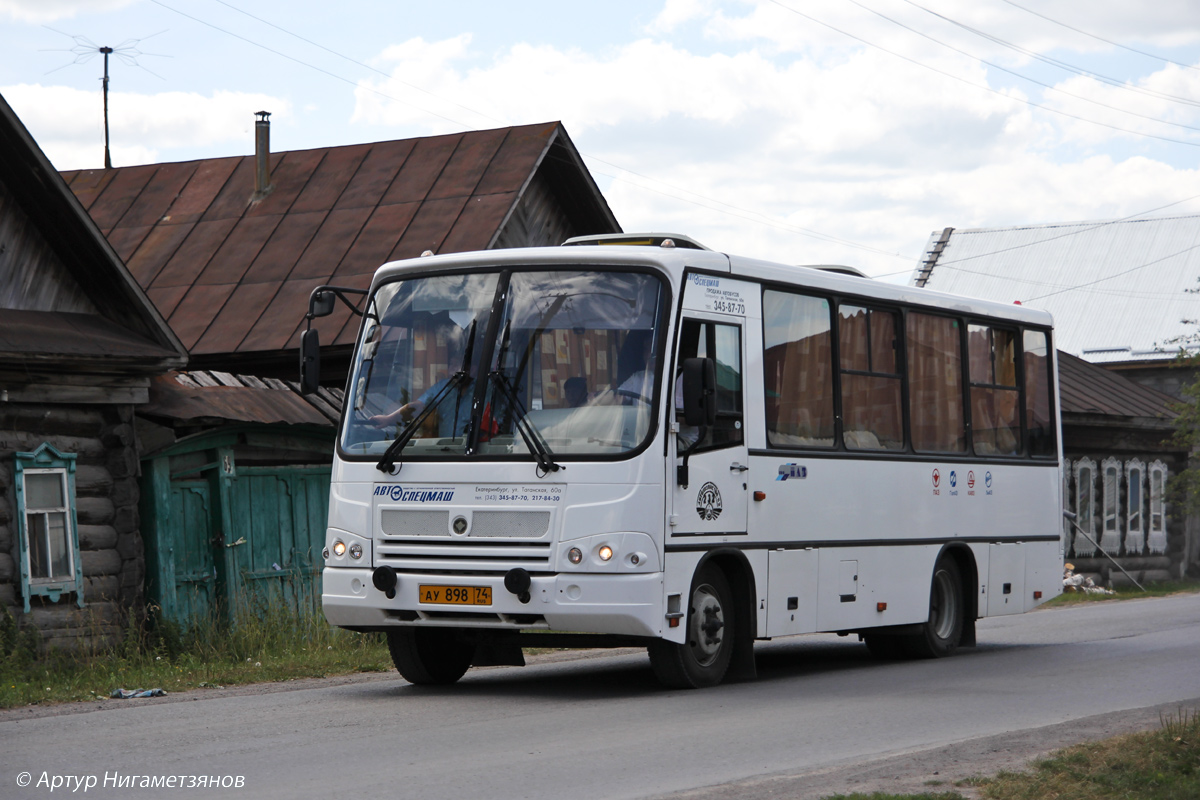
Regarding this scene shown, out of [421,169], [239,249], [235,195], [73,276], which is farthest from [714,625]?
[235,195]

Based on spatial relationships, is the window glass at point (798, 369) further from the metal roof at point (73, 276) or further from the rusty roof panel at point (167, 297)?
the rusty roof panel at point (167, 297)

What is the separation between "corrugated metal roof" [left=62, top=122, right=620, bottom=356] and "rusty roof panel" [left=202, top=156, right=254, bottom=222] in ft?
0.08

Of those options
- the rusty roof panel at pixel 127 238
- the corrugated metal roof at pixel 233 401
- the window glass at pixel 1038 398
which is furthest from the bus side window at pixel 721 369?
the rusty roof panel at pixel 127 238

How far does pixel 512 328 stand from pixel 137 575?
22.8 feet

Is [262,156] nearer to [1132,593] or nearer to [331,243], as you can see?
[331,243]

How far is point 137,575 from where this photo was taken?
15547 millimetres

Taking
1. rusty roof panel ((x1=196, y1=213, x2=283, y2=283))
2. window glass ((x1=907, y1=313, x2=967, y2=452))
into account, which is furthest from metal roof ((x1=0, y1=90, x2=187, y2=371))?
window glass ((x1=907, y1=313, x2=967, y2=452))

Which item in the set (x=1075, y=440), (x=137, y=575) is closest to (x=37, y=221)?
(x=137, y=575)

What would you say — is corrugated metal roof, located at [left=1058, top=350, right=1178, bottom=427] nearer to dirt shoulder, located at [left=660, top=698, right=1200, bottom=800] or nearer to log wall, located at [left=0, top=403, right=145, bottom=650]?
log wall, located at [left=0, top=403, right=145, bottom=650]

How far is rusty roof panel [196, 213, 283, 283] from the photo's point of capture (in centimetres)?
2253

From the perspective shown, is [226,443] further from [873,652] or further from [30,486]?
[873,652]

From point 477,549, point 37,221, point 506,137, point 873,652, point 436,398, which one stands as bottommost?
point 873,652

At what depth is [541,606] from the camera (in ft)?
32.2

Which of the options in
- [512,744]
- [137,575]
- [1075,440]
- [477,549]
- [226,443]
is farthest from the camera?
[1075,440]
